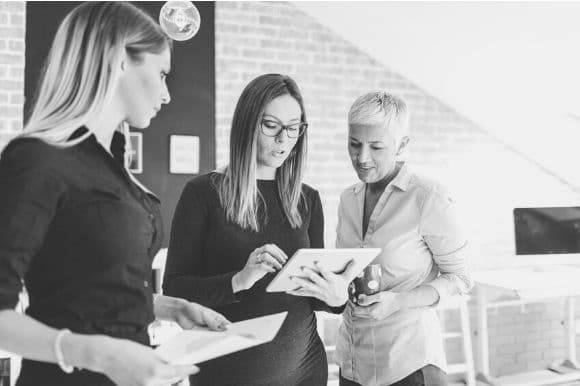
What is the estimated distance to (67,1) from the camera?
3.67m

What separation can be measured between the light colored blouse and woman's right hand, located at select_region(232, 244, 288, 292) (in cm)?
37

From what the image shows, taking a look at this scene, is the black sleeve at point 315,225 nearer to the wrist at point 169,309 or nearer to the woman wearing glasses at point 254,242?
the woman wearing glasses at point 254,242

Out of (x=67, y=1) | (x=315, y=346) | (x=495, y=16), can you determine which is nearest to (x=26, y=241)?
(x=315, y=346)

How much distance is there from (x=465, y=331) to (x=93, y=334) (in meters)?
3.33

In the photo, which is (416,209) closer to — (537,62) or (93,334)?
(93,334)

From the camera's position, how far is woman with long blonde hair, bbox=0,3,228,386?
81 cm

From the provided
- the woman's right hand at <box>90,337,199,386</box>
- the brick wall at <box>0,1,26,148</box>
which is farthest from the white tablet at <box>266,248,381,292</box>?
the brick wall at <box>0,1,26,148</box>

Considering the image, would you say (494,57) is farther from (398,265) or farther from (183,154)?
(398,265)

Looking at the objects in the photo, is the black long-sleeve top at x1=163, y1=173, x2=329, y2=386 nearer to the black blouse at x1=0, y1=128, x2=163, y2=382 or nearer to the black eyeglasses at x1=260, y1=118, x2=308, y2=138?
the black eyeglasses at x1=260, y1=118, x2=308, y2=138

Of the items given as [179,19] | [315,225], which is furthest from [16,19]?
[315,225]

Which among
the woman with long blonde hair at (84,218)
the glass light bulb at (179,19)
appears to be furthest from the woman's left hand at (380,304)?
the glass light bulb at (179,19)

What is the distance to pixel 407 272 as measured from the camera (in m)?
1.58

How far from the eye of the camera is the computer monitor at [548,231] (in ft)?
13.1

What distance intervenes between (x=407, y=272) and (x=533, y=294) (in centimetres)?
227
